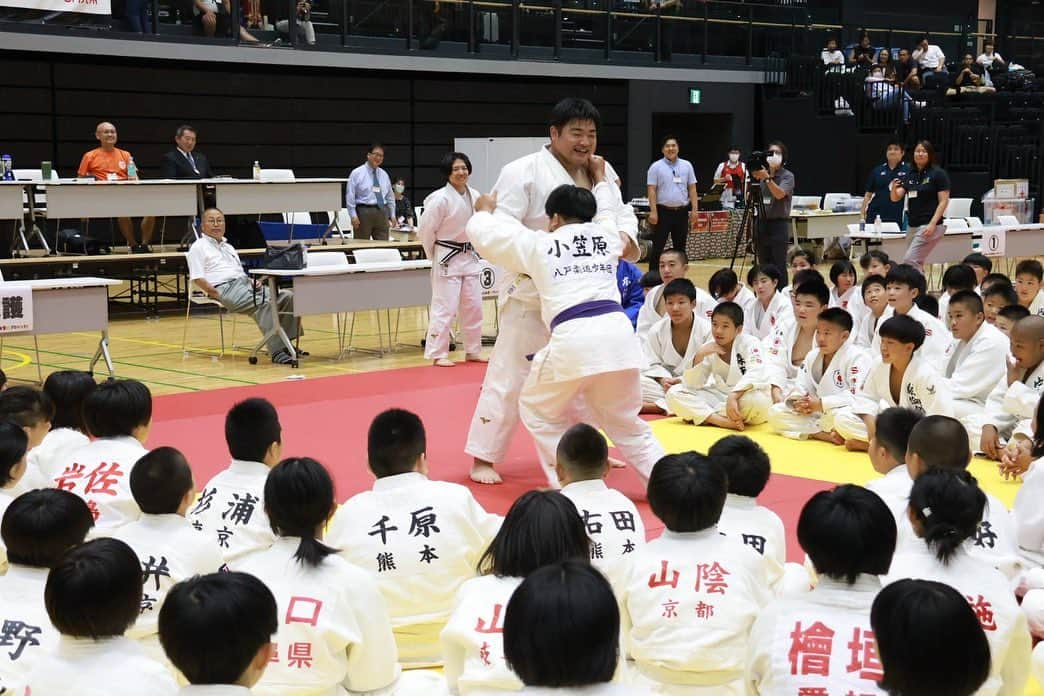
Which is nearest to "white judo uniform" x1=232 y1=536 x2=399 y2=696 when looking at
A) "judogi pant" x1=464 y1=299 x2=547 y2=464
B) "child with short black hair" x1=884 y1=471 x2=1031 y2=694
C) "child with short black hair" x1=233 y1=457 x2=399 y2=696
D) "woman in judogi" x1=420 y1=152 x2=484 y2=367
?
"child with short black hair" x1=233 y1=457 x2=399 y2=696

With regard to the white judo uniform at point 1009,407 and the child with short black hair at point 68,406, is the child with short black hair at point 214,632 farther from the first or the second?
the white judo uniform at point 1009,407

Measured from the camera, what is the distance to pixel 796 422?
22.5 ft

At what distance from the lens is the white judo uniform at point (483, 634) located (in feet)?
8.81

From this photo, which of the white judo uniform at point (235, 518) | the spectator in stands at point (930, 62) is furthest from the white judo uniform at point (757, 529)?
the spectator in stands at point (930, 62)

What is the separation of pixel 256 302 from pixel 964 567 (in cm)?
719

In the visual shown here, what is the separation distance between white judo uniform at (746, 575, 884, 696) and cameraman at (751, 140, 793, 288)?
10511 millimetres

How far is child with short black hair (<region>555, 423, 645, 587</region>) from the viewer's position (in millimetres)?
3479

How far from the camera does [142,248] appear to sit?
39.2 feet

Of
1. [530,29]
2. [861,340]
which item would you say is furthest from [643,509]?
[530,29]

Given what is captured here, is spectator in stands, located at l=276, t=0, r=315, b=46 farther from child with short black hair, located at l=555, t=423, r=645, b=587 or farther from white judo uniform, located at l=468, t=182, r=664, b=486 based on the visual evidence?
child with short black hair, located at l=555, t=423, r=645, b=587

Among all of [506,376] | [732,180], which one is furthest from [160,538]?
[732,180]

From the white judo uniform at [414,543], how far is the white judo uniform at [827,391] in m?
3.62

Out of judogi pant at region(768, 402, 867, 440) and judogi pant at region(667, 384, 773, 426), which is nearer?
judogi pant at region(768, 402, 867, 440)

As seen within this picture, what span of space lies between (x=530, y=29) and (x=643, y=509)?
13.3 m
